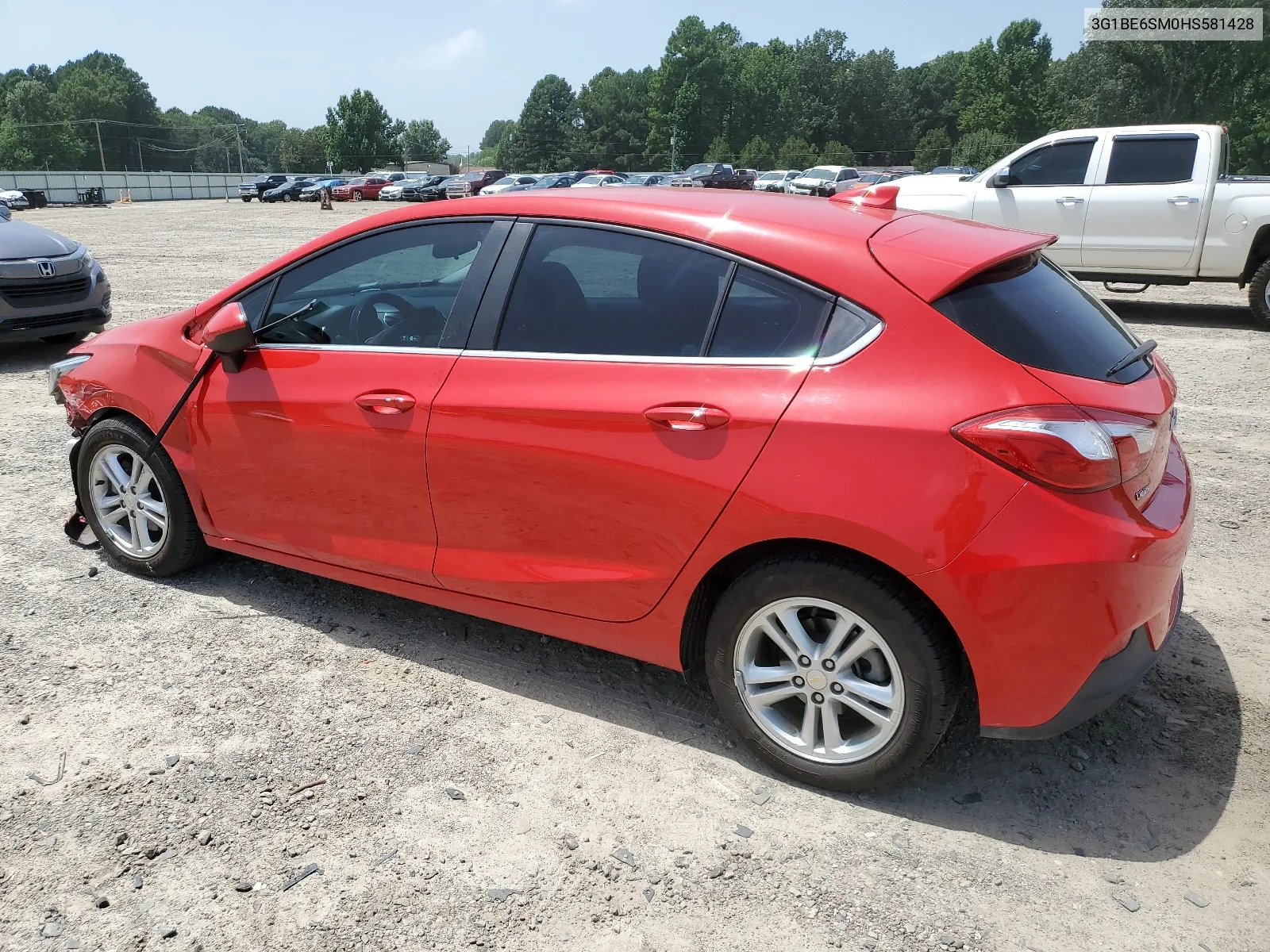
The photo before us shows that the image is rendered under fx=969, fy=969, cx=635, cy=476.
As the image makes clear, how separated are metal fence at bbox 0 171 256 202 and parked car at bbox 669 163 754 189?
120 ft

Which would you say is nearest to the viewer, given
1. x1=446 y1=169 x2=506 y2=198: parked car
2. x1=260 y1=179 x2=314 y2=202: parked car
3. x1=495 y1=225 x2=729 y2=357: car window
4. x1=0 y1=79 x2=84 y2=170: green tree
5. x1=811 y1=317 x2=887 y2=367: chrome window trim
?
x1=811 y1=317 x2=887 y2=367: chrome window trim

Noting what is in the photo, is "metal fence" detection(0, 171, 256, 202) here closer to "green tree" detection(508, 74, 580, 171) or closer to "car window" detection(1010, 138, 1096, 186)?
"green tree" detection(508, 74, 580, 171)

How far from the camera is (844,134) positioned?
12356 centimetres

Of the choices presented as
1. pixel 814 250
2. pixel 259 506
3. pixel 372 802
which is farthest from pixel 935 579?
pixel 259 506

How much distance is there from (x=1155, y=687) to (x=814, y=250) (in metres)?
2.02

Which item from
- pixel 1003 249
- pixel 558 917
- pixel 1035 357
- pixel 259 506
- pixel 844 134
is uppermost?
pixel 844 134

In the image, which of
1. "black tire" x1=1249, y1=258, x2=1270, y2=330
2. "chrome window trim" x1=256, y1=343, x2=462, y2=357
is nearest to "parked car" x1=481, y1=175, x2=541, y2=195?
"black tire" x1=1249, y1=258, x2=1270, y2=330

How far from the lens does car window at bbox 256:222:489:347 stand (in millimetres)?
3412

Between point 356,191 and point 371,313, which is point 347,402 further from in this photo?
point 356,191

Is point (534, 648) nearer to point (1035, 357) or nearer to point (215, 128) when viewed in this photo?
point (1035, 357)

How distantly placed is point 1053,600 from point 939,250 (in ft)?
3.38

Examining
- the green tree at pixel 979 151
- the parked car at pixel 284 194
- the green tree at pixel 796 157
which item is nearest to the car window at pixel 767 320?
the parked car at pixel 284 194

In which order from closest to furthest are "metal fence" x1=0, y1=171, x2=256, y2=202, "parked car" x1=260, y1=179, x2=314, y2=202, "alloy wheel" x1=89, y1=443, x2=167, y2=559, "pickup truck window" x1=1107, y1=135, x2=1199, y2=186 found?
"alloy wheel" x1=89, y1=443, x2=167, y2=559, "pickup truck window" x1=1107, y1=135, x2=1199, y2=186, "parked car" x1=260, y1=179, x2=314, y2=202, "metal fence" x1=0, y1=171, x2=256, y2=202

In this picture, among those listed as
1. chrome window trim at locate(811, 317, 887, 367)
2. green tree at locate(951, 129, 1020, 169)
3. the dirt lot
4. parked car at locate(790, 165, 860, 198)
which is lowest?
the dirt lot
